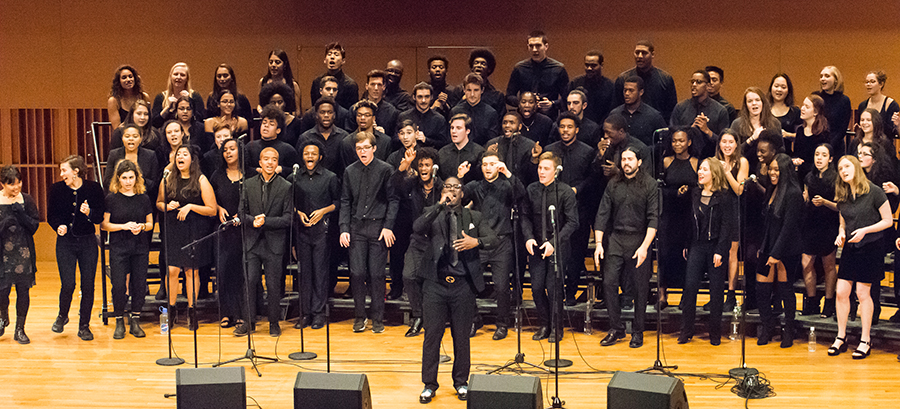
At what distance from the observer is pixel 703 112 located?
24.1ft

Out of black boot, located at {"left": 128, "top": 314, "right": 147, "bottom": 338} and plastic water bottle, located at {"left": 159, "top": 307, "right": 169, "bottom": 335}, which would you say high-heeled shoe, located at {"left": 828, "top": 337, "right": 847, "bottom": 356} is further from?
black boot, located at {"left": 128, "top": 314, "right": 147, "bottom": 338}

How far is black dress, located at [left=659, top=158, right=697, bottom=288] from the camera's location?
7008 millimetres

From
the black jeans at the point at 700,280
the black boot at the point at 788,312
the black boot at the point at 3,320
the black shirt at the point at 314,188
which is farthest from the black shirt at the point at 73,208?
the black boot at the point at 788,312

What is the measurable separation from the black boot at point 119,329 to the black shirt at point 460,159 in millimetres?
2887

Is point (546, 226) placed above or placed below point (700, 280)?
above

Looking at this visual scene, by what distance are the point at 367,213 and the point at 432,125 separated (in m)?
0.98

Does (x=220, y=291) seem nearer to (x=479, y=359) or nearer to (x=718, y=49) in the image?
(x=479, y=359)

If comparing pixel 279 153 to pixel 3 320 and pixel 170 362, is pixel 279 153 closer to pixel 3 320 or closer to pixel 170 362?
pixel 170 362

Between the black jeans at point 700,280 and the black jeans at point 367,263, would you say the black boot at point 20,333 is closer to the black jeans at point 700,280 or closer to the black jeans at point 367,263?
the black jeans at point 367,263

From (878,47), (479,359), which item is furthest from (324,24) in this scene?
(878,47)

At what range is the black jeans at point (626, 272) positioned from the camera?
680cm

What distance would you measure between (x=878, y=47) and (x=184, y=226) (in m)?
7.54

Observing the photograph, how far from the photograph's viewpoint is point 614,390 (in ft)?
15.3

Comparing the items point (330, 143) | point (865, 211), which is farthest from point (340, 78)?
point (865, 211)
